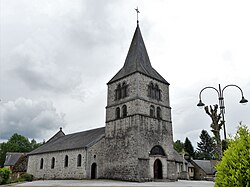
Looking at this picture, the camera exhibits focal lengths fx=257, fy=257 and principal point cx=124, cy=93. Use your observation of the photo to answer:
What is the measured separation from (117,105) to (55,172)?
42.7 feet

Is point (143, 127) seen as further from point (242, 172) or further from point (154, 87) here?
point (242, 172)

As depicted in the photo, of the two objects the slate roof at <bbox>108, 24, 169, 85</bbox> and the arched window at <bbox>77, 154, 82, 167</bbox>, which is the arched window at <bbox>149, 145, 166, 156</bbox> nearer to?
the slate roof at <bbox>108, 24, 169, 85</bbox>

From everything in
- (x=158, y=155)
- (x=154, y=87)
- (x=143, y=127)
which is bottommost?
(x=158, y=155)

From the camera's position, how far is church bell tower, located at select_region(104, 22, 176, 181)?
2836 cm

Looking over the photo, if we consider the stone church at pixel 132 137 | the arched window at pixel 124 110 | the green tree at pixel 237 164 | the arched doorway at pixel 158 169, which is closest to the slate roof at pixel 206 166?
the stone church at pixel 132 137

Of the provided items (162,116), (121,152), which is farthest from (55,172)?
(162,116)

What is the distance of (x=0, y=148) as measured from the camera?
77.9 meters

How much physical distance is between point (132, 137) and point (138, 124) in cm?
159

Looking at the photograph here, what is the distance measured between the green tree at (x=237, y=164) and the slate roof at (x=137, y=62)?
25.5m

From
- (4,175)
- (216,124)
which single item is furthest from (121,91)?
(216,124)

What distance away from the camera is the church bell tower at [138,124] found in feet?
93.0

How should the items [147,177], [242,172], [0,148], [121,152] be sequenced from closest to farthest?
[242,172] → [147,177] → [121,152] → [0,148]

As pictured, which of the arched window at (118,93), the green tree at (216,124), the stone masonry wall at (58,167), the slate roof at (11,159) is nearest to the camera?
the green tree at (216,124)

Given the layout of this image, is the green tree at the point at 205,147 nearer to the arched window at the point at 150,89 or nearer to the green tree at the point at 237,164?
the arched window at the point at 150,89
